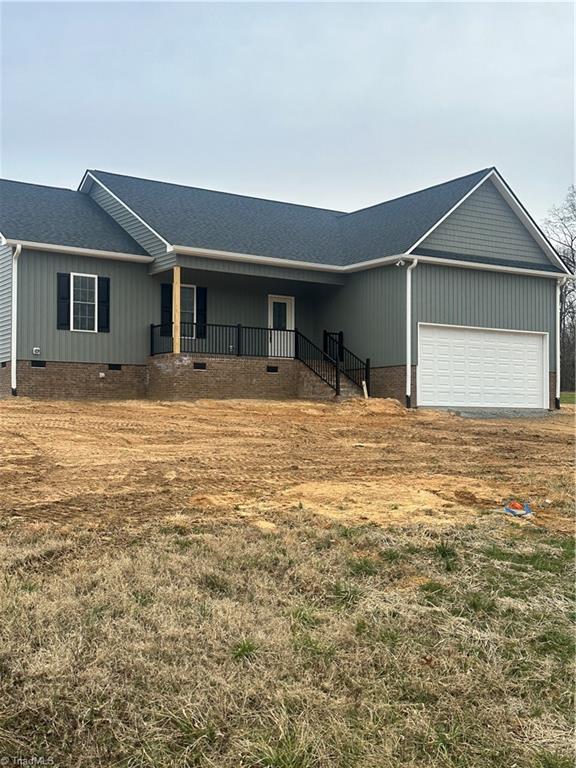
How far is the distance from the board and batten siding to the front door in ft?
11.4

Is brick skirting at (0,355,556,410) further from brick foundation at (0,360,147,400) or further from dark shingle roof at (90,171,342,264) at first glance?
dark shingle roof at (90,171,342,264)

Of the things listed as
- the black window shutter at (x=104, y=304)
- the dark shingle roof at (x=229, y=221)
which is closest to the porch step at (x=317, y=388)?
the dark shingle roof at (x=229, y=221)

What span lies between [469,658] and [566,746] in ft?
2.80

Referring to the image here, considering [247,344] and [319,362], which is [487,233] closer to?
[319,362]

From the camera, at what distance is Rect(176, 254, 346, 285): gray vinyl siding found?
19.6 m

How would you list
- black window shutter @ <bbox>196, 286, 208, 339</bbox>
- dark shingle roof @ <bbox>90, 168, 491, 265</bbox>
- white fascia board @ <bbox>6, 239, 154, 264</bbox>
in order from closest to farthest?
white fascia board @ <bbox>6, 239, 154, 264</bbox>
dark shingle roof @ <bbox>90, 168, 491, 265</bbox>
black window shutter @ <bbox>196, 286, 208, 339</bbox>

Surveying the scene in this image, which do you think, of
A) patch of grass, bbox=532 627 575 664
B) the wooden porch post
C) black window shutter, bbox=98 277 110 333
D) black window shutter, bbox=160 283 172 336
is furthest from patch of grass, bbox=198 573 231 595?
black window shutter, bbox=160 283 172 336

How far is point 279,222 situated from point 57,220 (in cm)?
686

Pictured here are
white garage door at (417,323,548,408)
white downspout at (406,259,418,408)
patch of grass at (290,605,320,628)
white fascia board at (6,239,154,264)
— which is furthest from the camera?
white garage door at (417,323,548,408)

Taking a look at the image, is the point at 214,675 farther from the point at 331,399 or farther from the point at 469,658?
the point at 331,399

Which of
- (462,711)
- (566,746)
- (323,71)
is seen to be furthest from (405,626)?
(323,71)

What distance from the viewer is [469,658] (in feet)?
14.7

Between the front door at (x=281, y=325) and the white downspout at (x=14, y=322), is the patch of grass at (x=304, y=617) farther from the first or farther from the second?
the front door at (x=281, y=325)

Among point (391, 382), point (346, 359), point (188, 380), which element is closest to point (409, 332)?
point (391, 382)
